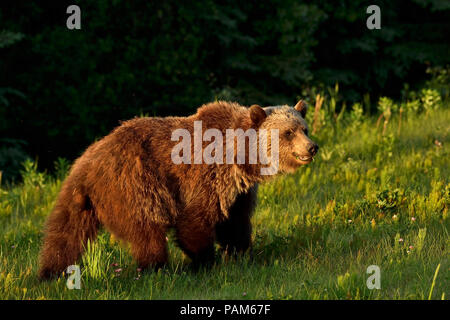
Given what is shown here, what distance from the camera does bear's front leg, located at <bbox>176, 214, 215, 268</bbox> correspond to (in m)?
5.65

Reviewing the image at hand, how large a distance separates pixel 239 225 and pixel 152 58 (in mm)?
7389

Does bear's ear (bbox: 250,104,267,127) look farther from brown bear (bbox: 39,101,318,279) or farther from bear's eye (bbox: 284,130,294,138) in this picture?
bear's eye (bbox: 284,130,294,138)

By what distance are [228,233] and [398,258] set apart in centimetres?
157

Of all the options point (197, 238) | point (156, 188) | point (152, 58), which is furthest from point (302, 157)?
point (152, 58)

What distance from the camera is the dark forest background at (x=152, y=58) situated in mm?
12664

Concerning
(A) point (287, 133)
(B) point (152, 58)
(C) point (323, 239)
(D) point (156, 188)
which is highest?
(B) point (152, 58)

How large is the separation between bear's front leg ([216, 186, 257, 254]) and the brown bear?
0.15m

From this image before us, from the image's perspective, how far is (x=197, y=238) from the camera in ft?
18.5

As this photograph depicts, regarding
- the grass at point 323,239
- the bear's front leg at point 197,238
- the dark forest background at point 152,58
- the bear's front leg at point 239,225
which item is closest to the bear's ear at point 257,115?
the bear's front leg at point 239,225

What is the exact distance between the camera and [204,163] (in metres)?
5.72

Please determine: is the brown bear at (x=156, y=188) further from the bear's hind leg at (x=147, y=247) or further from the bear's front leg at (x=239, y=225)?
the bear's front leg at (x=239, y=225)

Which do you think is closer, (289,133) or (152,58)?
(289,133)

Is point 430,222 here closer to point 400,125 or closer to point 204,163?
point 204,163

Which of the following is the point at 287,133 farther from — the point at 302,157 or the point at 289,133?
the point at 302,157
